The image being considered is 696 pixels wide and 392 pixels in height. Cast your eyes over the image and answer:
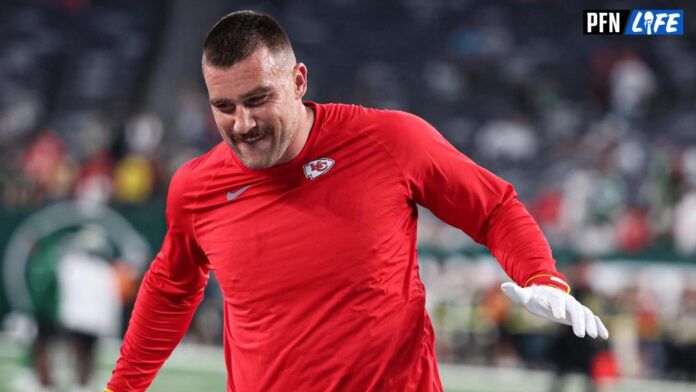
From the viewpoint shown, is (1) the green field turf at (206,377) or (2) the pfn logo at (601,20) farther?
(1) the green field turf at (206,377)

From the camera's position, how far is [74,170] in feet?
54.3

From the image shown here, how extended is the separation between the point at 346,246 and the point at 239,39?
27.7 inches

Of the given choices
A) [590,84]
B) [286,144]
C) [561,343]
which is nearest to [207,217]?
[286,144]

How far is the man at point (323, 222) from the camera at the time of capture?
352cm

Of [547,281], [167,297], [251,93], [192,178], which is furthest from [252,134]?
[547,281]

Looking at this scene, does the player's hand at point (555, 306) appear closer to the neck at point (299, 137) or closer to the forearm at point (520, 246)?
the forearm at point (520, 246)

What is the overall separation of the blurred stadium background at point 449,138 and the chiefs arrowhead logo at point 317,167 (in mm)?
8297

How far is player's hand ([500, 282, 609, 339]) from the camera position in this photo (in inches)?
127

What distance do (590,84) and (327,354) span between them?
53.8 ft

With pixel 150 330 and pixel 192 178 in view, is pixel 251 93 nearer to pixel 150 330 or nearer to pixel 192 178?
pixel 192 178

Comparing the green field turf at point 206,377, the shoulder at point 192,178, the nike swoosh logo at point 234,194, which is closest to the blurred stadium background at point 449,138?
the green field turf at point 206,377

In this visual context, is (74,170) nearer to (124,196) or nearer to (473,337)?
(124,196)

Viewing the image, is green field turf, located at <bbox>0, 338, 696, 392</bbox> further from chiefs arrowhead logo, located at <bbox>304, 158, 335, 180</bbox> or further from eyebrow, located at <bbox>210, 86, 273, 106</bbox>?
eyebrow, located at <bbox>210, 86, 273, 106</bbox>

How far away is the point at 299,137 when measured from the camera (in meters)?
3.71
